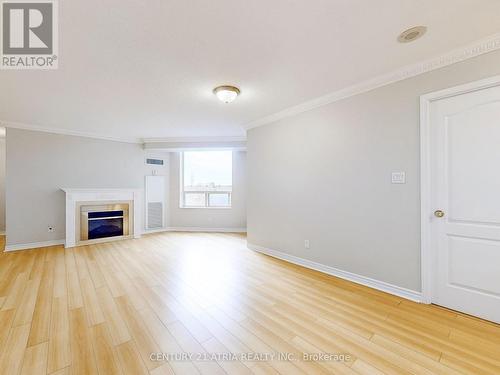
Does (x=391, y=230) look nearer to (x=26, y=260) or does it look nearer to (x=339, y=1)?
(x=339, y=1)

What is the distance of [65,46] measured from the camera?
202 centimetres

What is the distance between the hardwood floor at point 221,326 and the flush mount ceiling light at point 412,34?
2535 mm

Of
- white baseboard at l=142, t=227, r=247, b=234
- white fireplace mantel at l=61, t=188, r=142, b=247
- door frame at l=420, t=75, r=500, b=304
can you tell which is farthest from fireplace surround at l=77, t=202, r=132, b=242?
door frame at l=420, t=75, r=500, b=304

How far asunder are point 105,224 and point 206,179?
2790mm

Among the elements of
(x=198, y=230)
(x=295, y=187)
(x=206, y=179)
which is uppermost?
(x=206, y=179)

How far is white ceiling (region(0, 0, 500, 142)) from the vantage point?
5.32 ft

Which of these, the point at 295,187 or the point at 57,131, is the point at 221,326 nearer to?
the point at 295,187

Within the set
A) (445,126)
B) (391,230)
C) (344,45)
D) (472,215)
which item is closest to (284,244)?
(391,230)

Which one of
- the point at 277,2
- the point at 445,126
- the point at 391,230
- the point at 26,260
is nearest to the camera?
the point at 277,2

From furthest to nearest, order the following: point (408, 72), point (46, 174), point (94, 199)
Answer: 1. point (94, 199)
2. point (46, 174)
3. point (408, 72)

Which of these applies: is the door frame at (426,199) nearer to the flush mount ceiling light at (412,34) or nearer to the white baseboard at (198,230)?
the flush mount ceiling light at (412,34)

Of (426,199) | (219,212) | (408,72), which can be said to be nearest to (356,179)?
(426,199)

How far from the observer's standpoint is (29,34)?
189cm

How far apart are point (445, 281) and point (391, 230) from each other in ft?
2.15
